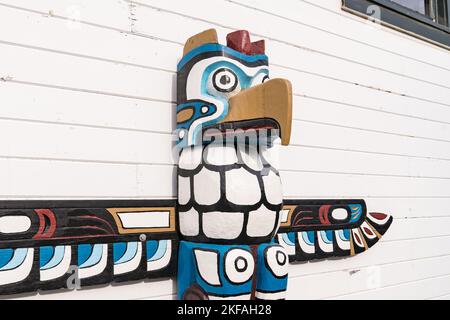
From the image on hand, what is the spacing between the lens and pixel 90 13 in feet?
5.29

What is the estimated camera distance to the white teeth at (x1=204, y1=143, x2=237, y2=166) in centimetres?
154

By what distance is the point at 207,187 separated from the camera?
1.52 m

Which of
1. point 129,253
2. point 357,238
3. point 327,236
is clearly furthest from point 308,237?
point 129,253

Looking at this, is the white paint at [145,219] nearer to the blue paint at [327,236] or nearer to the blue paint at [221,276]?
the blue paint at [221,276]

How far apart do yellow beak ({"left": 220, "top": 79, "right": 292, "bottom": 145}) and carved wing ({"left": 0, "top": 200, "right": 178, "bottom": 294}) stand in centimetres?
48

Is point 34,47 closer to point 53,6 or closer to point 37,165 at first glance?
point 53,6

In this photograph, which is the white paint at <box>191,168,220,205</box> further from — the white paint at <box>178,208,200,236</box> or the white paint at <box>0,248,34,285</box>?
the white paint at <box>0,248,34,285</box>

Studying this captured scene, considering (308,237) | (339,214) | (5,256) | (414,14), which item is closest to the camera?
(5,256)

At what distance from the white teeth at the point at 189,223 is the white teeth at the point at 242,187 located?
0.17 metres

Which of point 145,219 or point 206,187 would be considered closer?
point 206,187

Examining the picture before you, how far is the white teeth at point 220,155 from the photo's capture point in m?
1.54

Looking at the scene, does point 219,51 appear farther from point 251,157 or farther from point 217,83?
point 251,157

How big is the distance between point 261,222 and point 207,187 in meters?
0.24

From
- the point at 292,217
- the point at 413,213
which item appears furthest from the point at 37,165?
the point at 413,213
